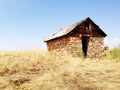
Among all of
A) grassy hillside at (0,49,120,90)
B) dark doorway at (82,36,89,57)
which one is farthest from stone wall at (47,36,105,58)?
grassy hillside at (0,49,120,90)

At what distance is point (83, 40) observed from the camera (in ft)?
72.1

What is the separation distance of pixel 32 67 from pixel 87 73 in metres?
1.78

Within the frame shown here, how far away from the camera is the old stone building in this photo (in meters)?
20.0

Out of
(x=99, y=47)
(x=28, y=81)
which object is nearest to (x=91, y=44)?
(x=99, y=47)

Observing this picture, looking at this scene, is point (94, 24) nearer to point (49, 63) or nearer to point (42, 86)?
point (49, 63)

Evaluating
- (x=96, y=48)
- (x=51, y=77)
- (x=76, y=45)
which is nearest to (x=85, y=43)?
(x=96, y=48)

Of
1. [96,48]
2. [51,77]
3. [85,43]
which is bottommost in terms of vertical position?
[51,77]

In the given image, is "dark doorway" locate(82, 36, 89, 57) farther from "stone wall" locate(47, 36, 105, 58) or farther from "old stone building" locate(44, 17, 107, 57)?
"stone wall" locate(47, 36, 105, 58)

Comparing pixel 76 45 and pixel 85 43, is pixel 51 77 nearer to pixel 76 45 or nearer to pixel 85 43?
pixel 76 45

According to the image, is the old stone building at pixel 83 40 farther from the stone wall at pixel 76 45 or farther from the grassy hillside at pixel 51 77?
the grassy hillside at pixel 51 77

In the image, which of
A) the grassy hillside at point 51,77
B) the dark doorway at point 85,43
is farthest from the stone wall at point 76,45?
the grassy hillside at point 51,77

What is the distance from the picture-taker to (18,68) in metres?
6.12

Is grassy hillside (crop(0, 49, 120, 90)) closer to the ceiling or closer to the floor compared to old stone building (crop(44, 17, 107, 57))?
closer to the floor

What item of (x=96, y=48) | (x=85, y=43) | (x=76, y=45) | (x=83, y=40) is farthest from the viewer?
(x=83, y=40)
